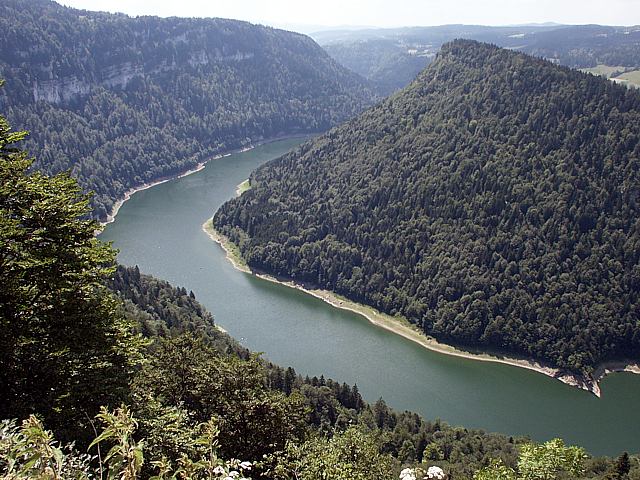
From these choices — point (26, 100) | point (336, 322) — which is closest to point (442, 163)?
point (336, 322)

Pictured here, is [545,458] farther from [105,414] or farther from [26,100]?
[26,100]

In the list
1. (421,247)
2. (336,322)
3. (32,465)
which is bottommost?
(336,322)

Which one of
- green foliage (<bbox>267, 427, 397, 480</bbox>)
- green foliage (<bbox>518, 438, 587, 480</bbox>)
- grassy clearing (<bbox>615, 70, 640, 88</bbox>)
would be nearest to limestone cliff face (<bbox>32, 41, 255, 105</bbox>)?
grassy clearing (<bbox>615, 70, 640, 88</bbox>)

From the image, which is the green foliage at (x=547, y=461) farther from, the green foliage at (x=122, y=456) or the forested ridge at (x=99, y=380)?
the green foliage at (x=122, y=456)

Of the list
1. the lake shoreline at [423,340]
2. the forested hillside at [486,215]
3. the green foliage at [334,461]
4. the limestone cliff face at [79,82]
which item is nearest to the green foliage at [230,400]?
the green foliage at [334,461]

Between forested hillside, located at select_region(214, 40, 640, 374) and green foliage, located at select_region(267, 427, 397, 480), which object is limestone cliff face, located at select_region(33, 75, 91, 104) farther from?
green foliage, located at select_region(267, 427, 397, 480)

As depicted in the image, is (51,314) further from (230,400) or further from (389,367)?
(389,367)

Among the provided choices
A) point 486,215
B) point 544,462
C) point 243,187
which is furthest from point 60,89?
point 544,462
